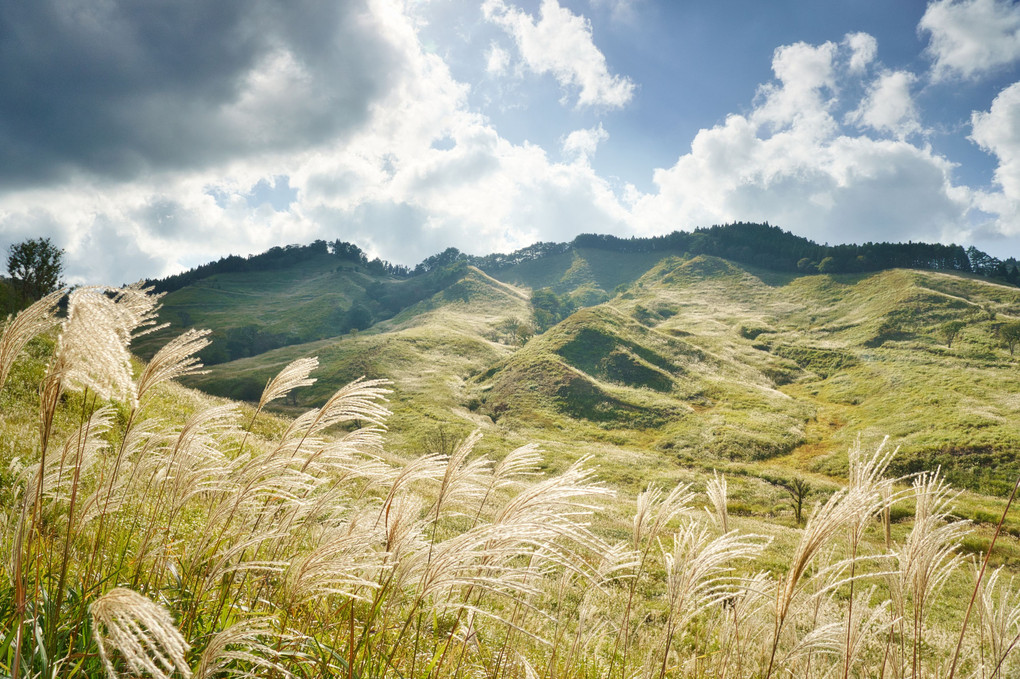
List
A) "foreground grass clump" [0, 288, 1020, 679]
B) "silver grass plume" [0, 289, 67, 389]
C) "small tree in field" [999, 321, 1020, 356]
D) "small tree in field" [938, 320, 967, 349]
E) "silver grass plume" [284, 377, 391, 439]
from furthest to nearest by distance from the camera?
"small tree in field" [938, 320, 967, 349] < "small tree in field" [999, 321, 1020, 356] < "silver grass plume" [284, 377, 391, 439] < "silver grass plume" [0, 289, 67, 389] < "foreground grass clump" [0, 288, 1020, 679]

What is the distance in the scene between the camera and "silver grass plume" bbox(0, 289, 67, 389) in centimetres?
203

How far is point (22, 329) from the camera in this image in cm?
216

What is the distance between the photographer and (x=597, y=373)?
7925cm

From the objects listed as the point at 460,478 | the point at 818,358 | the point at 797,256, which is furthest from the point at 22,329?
the point at 797,256

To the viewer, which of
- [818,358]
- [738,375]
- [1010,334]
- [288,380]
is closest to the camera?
[288,380]

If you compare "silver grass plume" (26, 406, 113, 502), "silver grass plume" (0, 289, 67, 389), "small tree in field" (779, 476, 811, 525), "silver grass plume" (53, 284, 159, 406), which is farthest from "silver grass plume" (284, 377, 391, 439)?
"small tree in field" (779, 476, 811, 525)

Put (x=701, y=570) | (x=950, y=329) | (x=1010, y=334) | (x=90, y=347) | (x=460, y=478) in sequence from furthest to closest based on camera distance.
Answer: (x=950, y=329) → (x=1010, y=334) → (x=701, y=570) → (x=460, y=478) → (x=90, y=347)

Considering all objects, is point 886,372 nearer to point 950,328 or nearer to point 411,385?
point 950,328

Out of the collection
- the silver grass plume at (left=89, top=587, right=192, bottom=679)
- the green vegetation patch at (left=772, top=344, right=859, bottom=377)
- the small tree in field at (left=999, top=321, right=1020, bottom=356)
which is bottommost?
the silver grass plume at (left=89, top=587, right=192, bottom=679)

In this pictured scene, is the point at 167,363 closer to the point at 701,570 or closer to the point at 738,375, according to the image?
the point at 701,570

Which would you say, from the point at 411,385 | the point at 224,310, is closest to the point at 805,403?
the point at 411,385

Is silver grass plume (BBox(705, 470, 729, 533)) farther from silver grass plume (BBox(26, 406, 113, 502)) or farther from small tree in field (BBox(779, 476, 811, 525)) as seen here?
small tree in field (BBox(779, 476, 811, 525))

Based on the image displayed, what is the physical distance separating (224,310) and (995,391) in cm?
17297

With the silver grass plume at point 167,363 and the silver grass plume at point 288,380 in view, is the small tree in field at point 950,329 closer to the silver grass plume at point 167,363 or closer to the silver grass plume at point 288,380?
the silver grass plume at point 288,380
